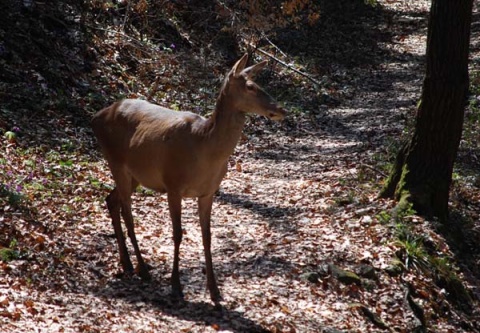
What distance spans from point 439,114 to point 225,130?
4210 millimetres

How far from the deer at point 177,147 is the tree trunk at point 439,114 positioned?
12.4ft

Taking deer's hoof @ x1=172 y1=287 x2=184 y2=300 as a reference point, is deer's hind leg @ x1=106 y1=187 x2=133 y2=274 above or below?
above

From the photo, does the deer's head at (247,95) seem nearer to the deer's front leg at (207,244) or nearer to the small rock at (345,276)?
the deer's front leg at (207,244)

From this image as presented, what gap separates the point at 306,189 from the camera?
11.6 m

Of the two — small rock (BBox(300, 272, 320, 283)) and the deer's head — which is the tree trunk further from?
the deer's head

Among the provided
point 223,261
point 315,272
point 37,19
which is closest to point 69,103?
point 37,19

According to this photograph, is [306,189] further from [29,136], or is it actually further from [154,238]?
[29,136]

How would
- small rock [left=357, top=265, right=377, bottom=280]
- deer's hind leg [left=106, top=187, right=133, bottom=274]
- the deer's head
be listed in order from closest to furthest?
the deer's head → deer's hind leg [left=106, top=187, right=133, bottom=274] → small rock [left=357, top=265, right=377, bottom=280]

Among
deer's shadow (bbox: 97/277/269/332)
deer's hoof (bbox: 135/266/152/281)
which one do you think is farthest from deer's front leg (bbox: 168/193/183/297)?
deer's hoof (bbox: 135/266/152/281)

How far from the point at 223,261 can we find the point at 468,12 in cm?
484

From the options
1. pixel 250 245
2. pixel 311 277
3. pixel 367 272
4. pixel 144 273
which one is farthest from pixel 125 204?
pixel 367 272

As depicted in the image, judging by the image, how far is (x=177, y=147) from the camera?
287 inches

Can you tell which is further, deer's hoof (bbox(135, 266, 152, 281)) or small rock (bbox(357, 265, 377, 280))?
small rock (bbox(357, 265, 377, 280))

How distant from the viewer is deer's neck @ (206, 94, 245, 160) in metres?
6.94
